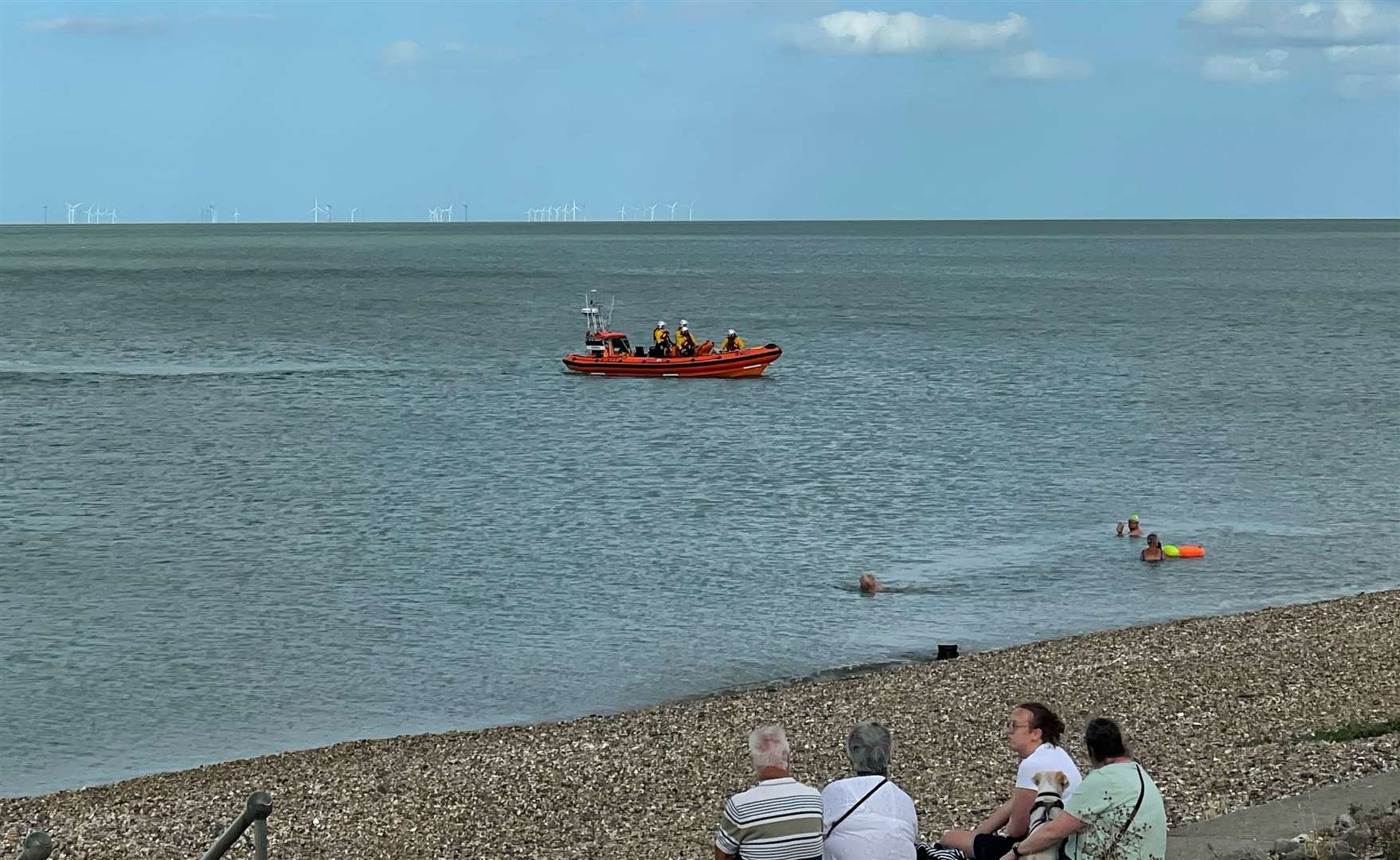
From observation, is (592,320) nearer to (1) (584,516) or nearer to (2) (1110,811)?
(1) (584,516)

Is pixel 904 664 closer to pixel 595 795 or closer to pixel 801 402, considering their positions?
pixel 595 795

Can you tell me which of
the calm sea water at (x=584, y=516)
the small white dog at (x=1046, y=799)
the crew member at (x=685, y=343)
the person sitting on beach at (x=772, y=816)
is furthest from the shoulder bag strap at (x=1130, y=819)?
the crew member at (x=685, y=343)

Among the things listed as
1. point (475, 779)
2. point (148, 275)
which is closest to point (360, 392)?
point (475, 779)

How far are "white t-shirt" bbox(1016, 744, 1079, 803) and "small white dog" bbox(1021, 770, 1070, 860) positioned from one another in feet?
0.06

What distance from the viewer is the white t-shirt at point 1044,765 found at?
7535mm

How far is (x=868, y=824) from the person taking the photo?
699cm

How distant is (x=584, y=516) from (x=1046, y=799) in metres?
26.1

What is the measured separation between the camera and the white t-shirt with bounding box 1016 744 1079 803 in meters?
7.54

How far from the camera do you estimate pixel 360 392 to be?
194 feet

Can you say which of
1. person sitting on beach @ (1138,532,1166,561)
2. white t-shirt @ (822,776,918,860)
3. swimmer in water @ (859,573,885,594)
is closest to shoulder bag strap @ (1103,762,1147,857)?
white t-shirt @ (822,776,918,860)

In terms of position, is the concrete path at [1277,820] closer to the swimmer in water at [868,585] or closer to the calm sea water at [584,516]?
the calm sea water at [584,516]

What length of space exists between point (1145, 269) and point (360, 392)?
4992 inches

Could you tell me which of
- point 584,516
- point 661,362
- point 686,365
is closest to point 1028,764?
point 584,516

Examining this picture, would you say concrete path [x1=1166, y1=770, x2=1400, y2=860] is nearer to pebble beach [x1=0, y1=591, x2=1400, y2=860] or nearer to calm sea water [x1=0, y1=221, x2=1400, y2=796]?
pebble beach [x1=0, y1=591, x2=1400, y2=860]
